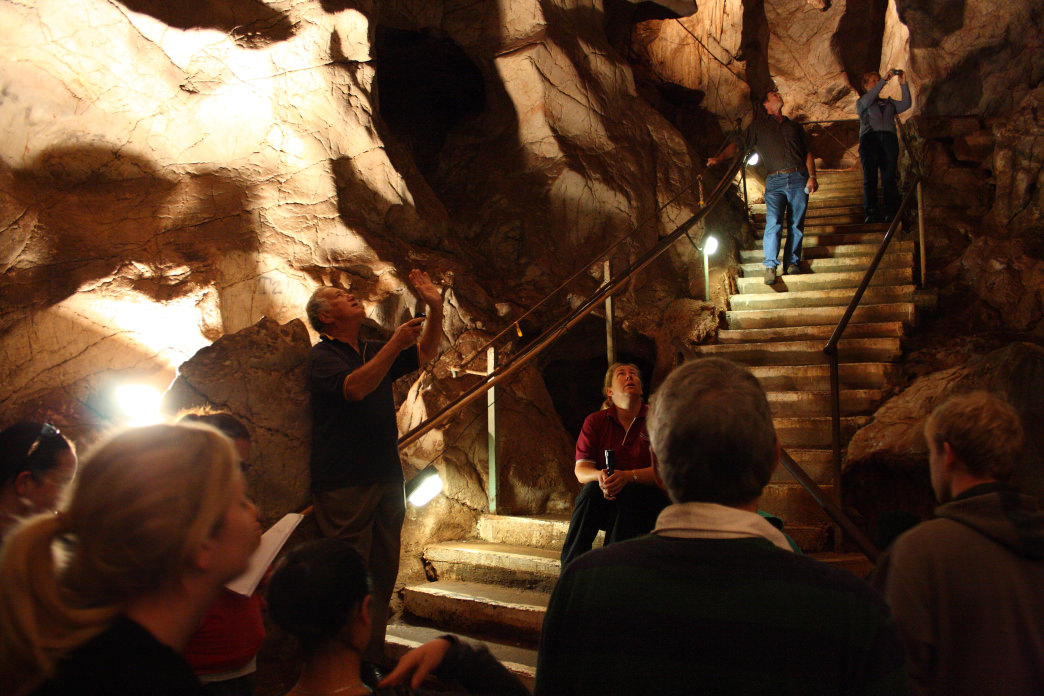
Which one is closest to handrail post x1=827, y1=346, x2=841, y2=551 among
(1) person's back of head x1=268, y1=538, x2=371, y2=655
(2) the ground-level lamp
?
(2) the ground-level lamp

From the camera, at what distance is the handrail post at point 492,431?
17.1 ft

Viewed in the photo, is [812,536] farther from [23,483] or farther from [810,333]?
[23,483]

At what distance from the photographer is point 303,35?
20.0 ft

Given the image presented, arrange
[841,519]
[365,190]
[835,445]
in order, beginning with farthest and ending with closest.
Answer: [365,190]
[835,445]
[841,519]

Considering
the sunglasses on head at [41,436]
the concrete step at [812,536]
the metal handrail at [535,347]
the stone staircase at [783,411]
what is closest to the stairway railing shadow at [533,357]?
the metal handrail at [535,347]

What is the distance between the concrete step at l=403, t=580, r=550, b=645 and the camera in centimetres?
377

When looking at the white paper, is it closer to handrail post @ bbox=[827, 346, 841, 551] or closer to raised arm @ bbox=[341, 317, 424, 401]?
raised arm @ bbox=[341, 317, 424, 401]

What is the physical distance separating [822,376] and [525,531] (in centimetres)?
272

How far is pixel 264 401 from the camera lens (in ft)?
10.2

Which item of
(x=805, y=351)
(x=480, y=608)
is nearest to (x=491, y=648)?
(x=480, y=608)

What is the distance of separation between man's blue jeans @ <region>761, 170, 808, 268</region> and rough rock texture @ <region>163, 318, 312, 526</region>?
17.5 ft

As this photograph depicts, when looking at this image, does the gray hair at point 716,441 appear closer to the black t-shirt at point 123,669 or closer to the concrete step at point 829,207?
the black t-shirt at point 123,669

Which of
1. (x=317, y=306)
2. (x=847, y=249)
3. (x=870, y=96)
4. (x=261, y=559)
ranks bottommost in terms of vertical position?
(x=261, y=559)

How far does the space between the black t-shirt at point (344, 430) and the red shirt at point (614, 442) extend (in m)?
1.05
